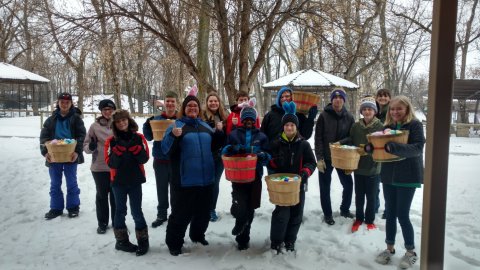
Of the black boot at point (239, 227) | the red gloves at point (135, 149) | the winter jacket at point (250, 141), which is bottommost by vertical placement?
the black boot at point (239, 227)

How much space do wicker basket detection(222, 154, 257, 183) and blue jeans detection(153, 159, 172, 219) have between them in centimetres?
160

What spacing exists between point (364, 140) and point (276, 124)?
1208 mm

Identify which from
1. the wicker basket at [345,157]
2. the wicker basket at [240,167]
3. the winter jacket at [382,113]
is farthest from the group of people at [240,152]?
the winter jacket at [382,113]

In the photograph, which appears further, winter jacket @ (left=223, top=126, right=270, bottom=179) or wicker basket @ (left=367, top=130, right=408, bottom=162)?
winter jacket @ (left=223, top=126, right=270, bottom=179)

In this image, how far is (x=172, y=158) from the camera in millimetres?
4266

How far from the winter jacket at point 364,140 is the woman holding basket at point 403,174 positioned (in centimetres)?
70

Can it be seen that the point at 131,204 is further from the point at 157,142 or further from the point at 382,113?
the point at 382,113

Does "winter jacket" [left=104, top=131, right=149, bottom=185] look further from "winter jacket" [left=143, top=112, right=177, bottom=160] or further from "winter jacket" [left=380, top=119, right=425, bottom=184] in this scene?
"winter jacket" [left=380, top=119, right=425, bottom=184]

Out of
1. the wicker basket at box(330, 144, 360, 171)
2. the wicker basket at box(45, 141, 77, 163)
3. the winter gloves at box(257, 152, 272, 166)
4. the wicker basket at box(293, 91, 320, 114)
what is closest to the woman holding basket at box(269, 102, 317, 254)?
the winter gloves at box(257, 152, 272, 166)

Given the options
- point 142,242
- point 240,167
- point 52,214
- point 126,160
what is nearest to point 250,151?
point 240,167

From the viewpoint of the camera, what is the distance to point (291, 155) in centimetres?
419

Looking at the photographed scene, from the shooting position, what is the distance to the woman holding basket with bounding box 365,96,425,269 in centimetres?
376

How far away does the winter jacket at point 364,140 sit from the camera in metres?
4.78

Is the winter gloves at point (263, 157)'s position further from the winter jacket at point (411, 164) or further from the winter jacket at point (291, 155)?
the winter jacket at point (411, 164)
